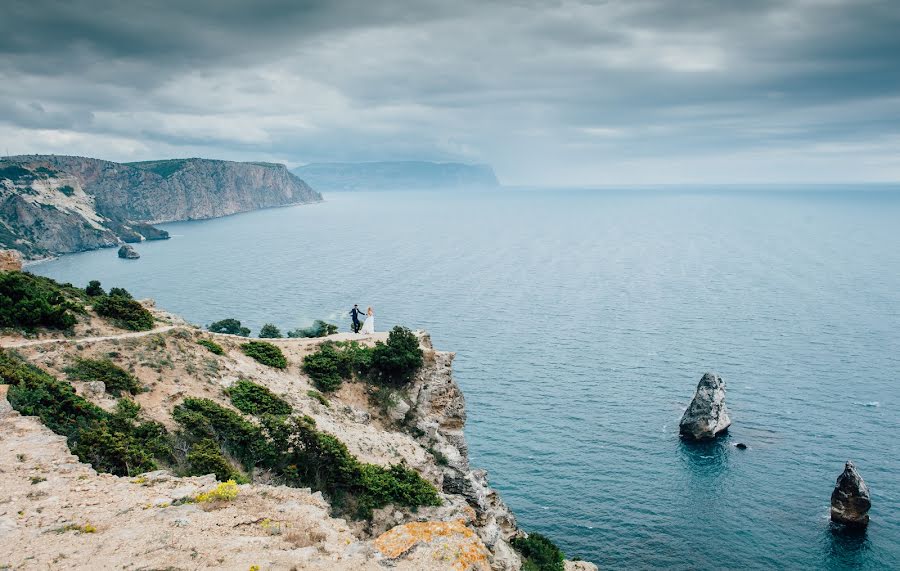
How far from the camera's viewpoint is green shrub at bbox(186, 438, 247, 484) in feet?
84.0

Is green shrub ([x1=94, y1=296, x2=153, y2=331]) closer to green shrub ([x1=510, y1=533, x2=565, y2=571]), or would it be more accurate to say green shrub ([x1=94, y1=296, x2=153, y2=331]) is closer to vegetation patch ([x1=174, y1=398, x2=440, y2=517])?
vegetation patch ([x1=174, y1=398, x2=440, y2=517])

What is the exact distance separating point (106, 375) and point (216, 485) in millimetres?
14407

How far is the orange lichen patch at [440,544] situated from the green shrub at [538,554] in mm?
21669

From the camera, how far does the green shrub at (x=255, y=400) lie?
35281mm

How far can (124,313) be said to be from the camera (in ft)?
129

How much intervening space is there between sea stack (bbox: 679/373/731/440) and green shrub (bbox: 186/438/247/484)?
215 feet

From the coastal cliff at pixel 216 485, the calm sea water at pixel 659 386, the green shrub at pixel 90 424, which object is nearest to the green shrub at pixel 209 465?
the coastal cliff at pixel 216 485

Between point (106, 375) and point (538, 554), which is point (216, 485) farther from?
point (538, 554)

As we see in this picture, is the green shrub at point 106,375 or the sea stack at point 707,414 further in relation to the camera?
the sea stack at point 707,414

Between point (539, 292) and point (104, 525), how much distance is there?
464ft

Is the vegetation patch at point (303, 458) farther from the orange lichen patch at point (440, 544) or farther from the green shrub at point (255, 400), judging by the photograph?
the orange lichen patch at point (440, 544)

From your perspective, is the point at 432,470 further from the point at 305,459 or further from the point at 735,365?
the point at 735,365

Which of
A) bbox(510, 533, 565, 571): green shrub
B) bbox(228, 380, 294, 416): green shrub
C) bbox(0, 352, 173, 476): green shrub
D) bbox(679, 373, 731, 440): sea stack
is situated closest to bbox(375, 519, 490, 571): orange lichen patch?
bbox(0, 352, 173, 476): green shrub

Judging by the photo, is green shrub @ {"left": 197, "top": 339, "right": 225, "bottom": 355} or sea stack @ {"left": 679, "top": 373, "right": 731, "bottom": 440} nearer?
green shrub @ {"left": 197, "top": 339, "right": 225, "bottom": 355}
